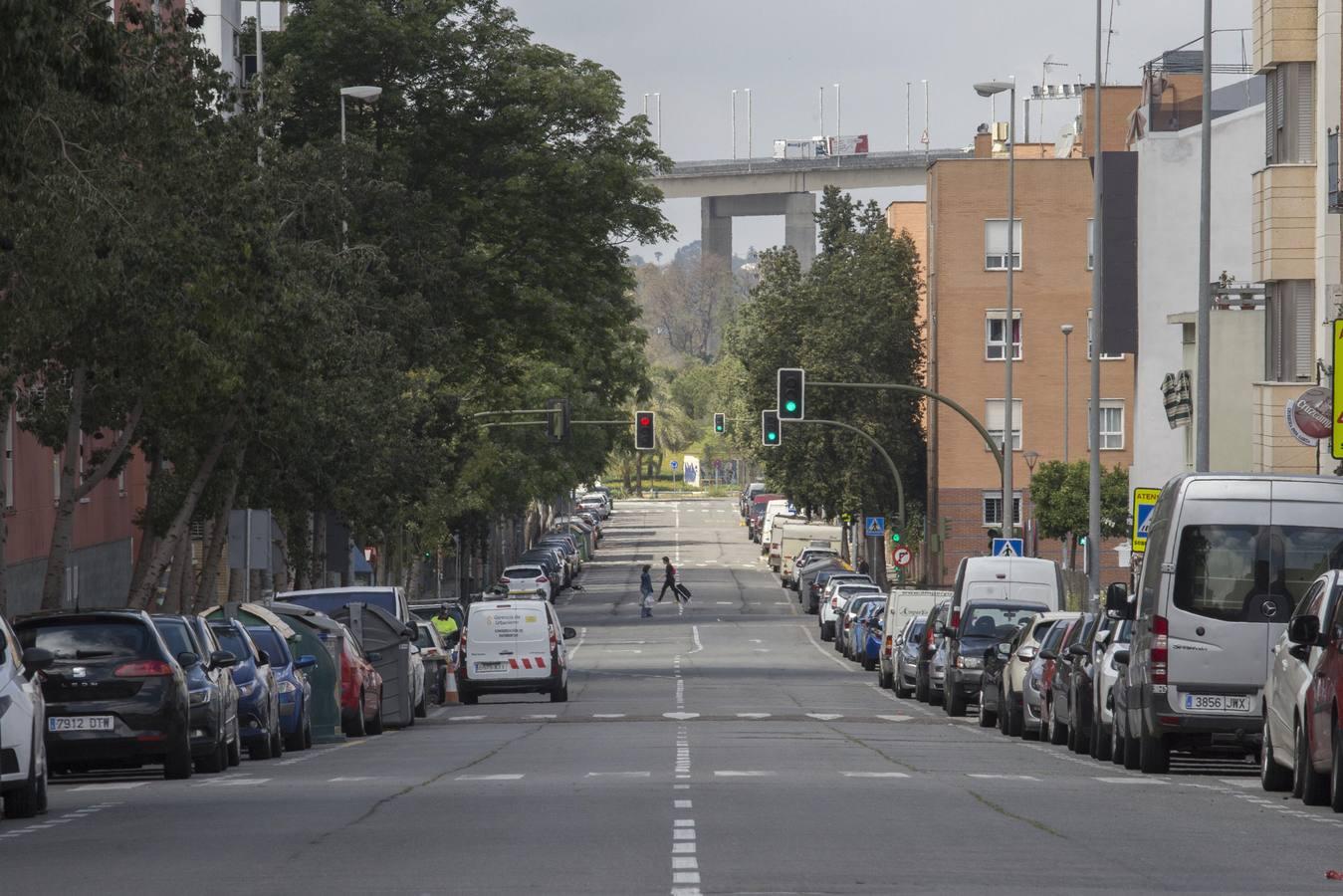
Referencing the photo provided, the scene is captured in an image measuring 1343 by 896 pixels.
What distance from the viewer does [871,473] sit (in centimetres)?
8700

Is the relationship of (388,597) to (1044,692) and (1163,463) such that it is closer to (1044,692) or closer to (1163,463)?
(1044,692)

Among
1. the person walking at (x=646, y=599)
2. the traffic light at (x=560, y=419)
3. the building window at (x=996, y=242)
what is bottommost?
the person walking at (x=646, y=599)

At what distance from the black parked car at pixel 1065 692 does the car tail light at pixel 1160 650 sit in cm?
417

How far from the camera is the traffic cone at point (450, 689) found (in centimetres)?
4472

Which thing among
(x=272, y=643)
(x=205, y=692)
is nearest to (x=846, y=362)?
(x=272, y=643)

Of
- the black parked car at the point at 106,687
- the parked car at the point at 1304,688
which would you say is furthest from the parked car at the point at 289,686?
the parked car at the point at 1304,688

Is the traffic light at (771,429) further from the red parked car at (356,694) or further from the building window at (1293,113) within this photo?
the red parked car at (356,694)

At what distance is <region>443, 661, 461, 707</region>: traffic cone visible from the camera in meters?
44.7

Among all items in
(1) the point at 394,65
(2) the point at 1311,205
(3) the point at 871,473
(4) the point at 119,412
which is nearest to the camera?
(4) the point at 119,412

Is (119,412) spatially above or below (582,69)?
below

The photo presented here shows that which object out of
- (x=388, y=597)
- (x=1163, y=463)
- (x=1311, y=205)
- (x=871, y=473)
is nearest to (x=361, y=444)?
(x=388, y=597)

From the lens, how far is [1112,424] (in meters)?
86.4

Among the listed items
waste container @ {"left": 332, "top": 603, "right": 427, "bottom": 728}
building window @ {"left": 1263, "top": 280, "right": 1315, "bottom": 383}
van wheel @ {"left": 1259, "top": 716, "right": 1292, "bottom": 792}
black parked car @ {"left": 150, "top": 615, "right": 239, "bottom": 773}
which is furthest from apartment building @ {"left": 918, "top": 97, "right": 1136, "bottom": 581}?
van wheel @ {"left": 1259, "top": 716, "right": 1292, "bottom": 792}

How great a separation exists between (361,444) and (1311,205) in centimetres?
1604
